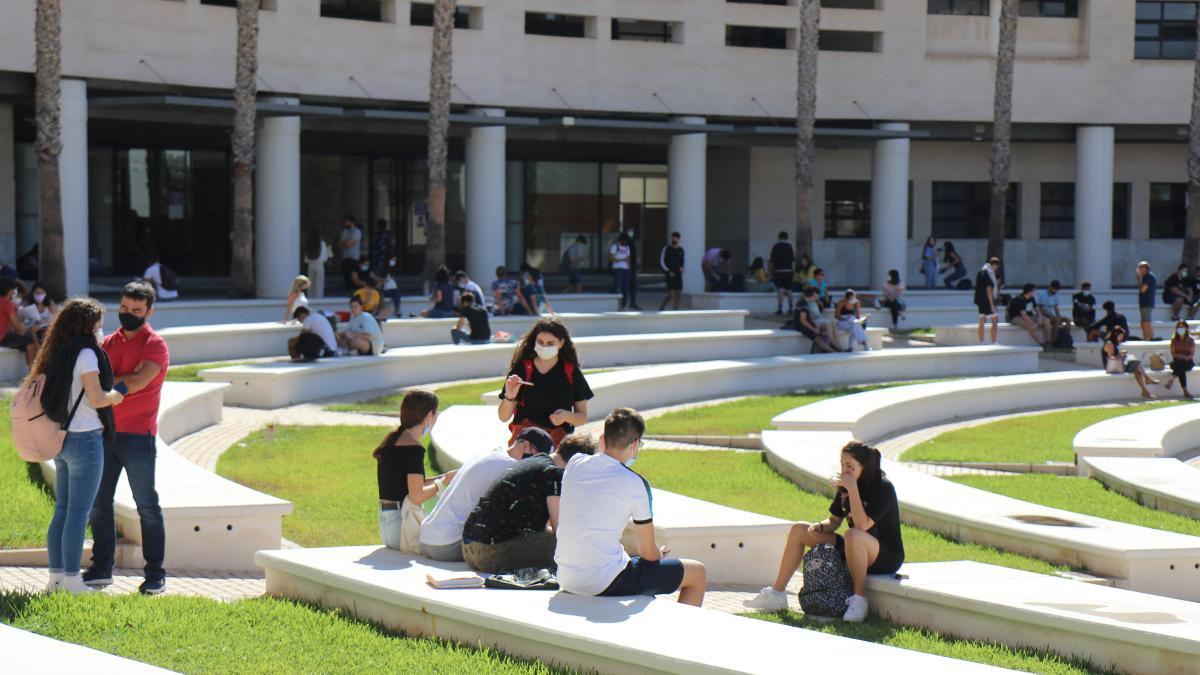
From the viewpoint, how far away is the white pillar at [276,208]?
106ft

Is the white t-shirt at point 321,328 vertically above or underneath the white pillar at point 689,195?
underneath

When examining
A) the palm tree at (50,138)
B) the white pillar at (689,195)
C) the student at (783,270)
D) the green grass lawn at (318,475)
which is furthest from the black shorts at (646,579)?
the white pillar at (689,195)

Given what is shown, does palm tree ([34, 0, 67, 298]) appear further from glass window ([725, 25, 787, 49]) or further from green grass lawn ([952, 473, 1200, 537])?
glass window ([725, 25, 787, 49])

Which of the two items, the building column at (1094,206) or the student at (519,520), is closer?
the student at (519,520)

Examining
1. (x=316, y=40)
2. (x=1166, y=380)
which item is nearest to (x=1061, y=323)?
(x=1166, y=380)

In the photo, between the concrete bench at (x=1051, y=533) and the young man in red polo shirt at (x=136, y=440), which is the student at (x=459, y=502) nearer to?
the young man in red polo shirt at (x=136, y=440)

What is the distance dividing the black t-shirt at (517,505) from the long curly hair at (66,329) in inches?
92.5

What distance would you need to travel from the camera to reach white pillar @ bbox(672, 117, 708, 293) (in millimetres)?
37969

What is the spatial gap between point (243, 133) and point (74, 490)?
2112 centimetres

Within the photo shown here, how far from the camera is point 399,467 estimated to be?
31.0 feet

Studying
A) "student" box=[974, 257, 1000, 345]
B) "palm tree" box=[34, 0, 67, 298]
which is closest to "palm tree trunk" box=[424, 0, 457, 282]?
"palm tree" box=[34, 0, 67, 298]

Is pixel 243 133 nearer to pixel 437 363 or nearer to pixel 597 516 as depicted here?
pixel 437 363

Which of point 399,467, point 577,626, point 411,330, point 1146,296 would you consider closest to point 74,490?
point 399,467

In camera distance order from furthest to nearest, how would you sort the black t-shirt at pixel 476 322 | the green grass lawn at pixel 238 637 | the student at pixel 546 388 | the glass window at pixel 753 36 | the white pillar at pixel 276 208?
the glass window at pixel 753 36
the white pillar at pixel 276 208
the black t-shirt at pixel 476 322
the student at pixel 546 388
the green grass lawn at pixel 238 637
